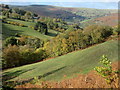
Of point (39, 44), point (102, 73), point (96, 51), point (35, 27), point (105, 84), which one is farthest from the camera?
point (35, 27)

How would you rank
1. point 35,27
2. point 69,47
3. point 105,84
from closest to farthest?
point 105,84
point 69,47
point 35,27

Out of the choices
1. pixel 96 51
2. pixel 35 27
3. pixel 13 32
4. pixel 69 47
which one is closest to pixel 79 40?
pixel 69 47

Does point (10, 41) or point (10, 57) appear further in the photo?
point (10, 41)

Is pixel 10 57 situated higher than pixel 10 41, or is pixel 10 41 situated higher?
pixel 10 41

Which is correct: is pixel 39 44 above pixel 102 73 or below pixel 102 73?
below

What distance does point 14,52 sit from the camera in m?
40.0

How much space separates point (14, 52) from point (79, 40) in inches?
852

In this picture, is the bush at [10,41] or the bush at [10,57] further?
the bush at [10,41]

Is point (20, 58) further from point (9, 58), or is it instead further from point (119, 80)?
point (119, 80)

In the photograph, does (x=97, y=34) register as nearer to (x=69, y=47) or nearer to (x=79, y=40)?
(x=79, y=40)

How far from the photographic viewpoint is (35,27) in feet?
356

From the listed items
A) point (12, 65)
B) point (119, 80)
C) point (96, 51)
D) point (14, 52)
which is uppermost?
point (119, 80)

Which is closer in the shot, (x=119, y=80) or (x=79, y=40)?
(x=119, y=80)

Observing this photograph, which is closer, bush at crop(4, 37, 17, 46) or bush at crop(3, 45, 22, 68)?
bush at crop(3, 45, 22, 68)
